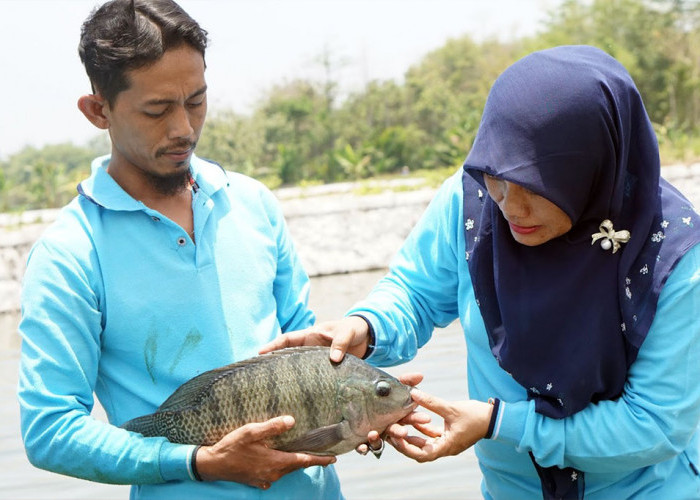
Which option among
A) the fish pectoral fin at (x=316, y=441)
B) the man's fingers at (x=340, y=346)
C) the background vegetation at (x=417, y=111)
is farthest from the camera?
the background vegetation at (x=417, y=111)

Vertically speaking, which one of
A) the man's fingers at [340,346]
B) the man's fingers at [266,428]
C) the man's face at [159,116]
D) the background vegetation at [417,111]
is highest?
the man's face at [159,116]

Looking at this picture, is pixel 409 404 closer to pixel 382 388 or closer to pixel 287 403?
pixel 382 388

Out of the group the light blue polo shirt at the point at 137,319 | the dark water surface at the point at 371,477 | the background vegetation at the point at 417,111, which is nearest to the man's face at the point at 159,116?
the light blue polo shirt at the point at 137,319

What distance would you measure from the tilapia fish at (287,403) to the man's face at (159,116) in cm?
69

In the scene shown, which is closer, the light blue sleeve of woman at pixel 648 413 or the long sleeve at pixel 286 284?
the light blue sleeve of woman at pixel 648 413

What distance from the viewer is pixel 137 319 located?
2.83m

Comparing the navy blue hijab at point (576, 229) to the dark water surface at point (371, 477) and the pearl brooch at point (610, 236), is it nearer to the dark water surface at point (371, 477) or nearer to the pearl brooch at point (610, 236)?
the pearl brooch at point (610, 236)

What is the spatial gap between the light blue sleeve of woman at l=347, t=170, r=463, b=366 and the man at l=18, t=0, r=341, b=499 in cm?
37

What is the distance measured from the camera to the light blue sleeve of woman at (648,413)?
2.69 meters

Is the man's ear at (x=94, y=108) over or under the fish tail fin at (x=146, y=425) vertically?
over

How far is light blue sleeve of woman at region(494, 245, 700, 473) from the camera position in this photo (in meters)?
2.69

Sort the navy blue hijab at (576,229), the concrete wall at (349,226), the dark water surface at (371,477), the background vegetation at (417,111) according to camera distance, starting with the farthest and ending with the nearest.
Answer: the background vegetation at (417,111) < the concrete wall at (349,226) < the dark water surface at (371,477) < the navy blue hijab at (576,229)

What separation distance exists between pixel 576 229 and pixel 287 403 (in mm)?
1016

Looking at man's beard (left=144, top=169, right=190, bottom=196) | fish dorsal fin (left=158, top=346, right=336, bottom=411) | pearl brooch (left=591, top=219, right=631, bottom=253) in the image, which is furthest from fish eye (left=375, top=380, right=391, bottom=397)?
man's beard (left=144, top=169, right=190, bottom=196)
